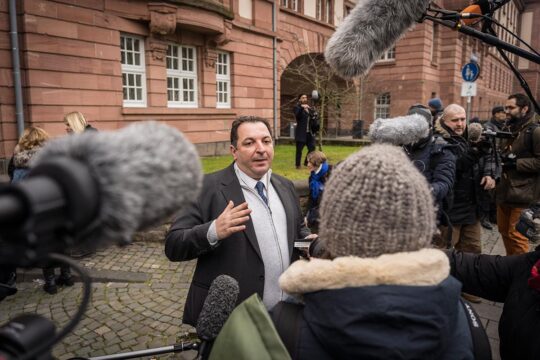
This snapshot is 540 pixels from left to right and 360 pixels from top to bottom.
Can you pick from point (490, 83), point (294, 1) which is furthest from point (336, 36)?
point (490, 83)

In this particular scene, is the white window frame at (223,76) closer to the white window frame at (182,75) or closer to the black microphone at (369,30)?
the white window frame at (182,75)

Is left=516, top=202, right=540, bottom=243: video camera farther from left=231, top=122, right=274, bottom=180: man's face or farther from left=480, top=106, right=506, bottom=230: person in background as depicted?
left=480, top=106, right=506, bottom=230: person in background

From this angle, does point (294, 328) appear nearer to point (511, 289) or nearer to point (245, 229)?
point (511, 289)

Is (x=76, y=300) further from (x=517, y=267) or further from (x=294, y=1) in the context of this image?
(x=294, y=1)

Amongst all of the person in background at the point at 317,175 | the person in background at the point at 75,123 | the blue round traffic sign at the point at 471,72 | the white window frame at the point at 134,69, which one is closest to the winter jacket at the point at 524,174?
the person in background at the point at 317,175

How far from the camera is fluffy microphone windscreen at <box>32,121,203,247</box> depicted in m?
0.66

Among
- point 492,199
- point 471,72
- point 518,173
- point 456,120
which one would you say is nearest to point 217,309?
point 456,120

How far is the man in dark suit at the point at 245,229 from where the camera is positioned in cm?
226

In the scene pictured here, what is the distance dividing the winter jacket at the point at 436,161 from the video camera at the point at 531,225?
83 centimetres

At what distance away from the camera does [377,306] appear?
1.02 meters

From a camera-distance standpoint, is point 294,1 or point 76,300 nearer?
point 76,300

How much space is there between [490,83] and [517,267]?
49.1 m

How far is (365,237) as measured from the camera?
1.10 m

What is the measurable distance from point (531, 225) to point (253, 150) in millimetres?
2089
